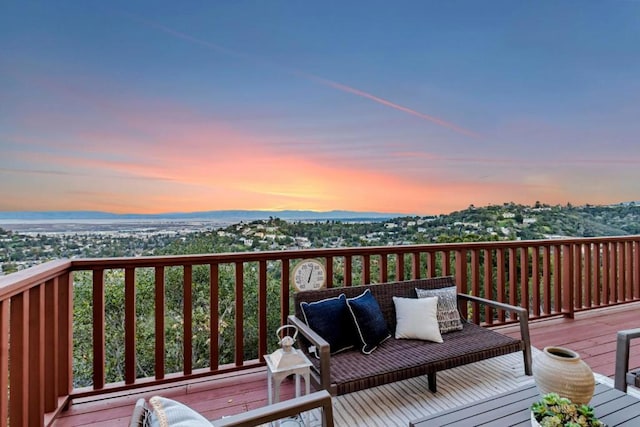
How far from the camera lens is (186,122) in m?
3.58

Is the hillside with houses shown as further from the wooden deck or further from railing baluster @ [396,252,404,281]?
the wooden deck

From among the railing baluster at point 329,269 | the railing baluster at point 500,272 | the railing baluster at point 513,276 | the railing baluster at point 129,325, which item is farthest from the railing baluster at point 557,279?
the railing baluster at point 129,325

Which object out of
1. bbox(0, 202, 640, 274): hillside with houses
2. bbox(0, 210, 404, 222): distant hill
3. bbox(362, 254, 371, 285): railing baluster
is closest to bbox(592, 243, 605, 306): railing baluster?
bbox(0, 202, 640, 274): hillside with houses

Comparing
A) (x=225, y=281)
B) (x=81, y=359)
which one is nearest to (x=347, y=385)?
(x=225, y=281)

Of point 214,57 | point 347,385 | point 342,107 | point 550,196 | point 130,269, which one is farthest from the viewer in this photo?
point 550,196

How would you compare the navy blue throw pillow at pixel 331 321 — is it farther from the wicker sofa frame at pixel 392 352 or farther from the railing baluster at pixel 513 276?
the railing baluster at pixel 513 276

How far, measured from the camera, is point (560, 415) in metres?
1.10

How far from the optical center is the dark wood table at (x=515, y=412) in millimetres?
1336

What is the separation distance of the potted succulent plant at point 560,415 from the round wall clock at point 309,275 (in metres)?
1.89

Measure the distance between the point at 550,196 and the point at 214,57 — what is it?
5.65m

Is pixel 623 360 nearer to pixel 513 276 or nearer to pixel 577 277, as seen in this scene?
pixel 513 276

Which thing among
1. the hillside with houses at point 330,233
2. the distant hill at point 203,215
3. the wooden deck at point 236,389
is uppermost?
the distant hill at point 203,215

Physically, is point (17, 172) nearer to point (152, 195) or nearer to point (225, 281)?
point (152, 195)

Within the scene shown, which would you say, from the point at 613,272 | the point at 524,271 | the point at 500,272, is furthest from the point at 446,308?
the point at 613,272
